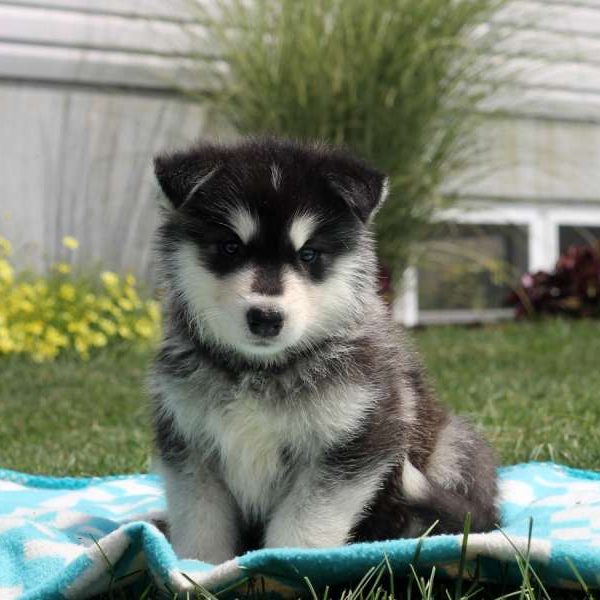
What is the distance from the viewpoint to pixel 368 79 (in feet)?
27.8

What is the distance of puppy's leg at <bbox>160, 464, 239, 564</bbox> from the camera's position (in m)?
2.74

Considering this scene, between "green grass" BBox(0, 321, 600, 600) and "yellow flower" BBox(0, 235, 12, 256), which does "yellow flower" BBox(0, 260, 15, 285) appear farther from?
"green grass" BBox(0, 321, 600, 600)

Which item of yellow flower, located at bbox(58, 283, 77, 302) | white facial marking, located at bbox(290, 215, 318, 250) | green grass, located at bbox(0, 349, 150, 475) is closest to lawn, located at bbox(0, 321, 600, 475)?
green grass, located at bbox(0, 349, 150, 475)

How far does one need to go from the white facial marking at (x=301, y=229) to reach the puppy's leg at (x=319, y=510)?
1.98 ft

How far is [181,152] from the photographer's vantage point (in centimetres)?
294

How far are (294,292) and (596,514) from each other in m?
1.13

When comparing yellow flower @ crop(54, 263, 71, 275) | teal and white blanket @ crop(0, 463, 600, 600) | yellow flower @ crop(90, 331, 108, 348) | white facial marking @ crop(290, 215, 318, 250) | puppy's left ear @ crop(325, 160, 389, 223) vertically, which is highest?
puppy's left ear @ crop(325, 160, 389, 223)

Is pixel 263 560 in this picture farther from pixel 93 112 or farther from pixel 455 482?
pixel 93 112

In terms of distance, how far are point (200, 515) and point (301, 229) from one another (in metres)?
0.81

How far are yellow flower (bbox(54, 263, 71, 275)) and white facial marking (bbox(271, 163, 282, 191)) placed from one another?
5287 millimetres

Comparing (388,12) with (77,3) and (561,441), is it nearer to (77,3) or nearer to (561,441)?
(77,3)

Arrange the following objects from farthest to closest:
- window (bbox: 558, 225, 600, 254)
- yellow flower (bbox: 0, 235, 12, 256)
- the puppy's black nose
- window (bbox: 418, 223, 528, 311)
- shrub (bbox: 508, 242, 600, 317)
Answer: window (bbox: 558, 225, 600, 254) < shrub (bbox: 508, 242, 600, 317) < window (bbox: 418, 223, 528, 311) < yellow flower (bbox: 0, 235, 12, 256) < the puppy's black nose

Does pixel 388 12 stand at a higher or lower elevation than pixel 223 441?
higher

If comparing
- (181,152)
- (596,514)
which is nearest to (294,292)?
(181,152)
